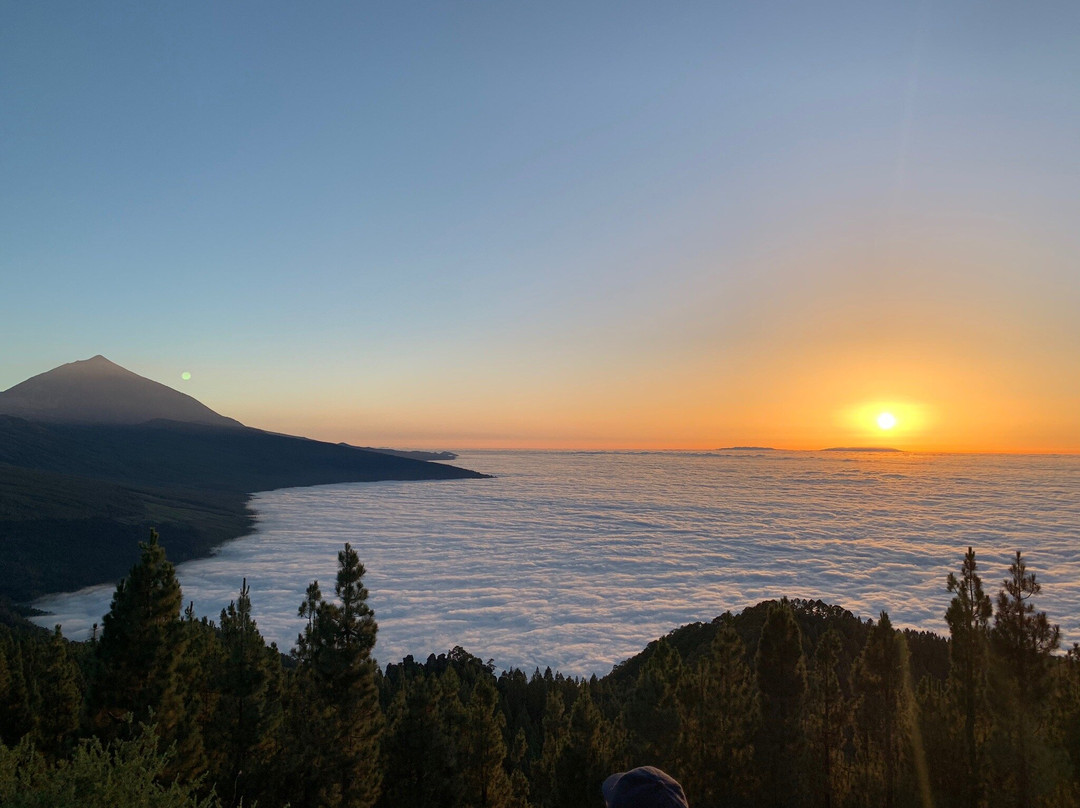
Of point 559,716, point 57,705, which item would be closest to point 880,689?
point 559,716

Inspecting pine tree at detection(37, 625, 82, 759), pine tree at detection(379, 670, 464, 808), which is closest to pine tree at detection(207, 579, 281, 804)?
pine tree at detection(379, 670, 464, 808)

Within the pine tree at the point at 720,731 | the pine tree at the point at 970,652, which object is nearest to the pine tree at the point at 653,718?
the pine tree at the point at 720,731

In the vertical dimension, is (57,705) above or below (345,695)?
below

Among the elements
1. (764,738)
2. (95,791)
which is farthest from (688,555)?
(95,791)

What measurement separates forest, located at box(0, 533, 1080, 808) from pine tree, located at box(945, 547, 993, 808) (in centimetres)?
6

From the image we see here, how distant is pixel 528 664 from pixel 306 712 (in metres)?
33.1

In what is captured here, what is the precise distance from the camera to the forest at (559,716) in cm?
1762

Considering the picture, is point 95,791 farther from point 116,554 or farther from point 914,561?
point 116,554

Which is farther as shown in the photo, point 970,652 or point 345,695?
point 345,695

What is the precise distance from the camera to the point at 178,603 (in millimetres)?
21609

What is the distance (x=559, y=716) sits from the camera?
2436 cm

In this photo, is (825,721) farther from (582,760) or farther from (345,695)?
(345,695)

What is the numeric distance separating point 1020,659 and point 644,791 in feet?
65.3

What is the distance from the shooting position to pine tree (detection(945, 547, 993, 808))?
17719 millimetres
